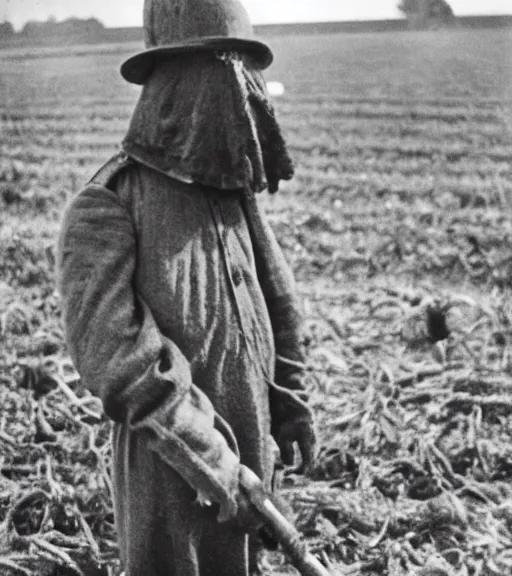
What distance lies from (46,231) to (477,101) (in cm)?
257

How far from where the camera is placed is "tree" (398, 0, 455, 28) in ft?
12.3

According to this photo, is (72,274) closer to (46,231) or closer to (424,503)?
(424,503)

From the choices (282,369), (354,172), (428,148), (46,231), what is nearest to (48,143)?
(46,231)

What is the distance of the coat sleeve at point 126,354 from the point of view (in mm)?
1244

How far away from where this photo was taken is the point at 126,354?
1239mm

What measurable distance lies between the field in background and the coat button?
1.41 meters

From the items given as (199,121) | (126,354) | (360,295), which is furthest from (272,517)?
(360,295)

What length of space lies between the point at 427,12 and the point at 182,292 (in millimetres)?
2980

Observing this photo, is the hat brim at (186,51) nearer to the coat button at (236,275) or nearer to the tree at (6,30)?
the coat button at (236,275)

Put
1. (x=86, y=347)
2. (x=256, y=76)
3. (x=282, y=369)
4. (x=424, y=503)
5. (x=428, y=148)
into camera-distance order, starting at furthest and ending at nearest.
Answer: (x=428, y=148)
(x=424, y=503)
(x=282, y=369)
(x=256, y=76)
(x=86, y=347)

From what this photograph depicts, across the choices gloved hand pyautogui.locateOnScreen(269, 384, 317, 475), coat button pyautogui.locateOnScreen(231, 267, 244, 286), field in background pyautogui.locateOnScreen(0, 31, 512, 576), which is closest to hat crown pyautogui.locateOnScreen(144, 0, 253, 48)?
coat button pyautogui.locateOnScreen(231, 267, 244, 286)

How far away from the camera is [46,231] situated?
14.5 feet

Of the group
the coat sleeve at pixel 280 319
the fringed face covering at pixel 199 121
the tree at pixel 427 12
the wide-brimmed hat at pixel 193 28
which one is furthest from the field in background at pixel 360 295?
the wide-brimmed hat at pixel 193 28

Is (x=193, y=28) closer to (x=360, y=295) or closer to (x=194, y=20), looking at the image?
(x=194, y=20)
